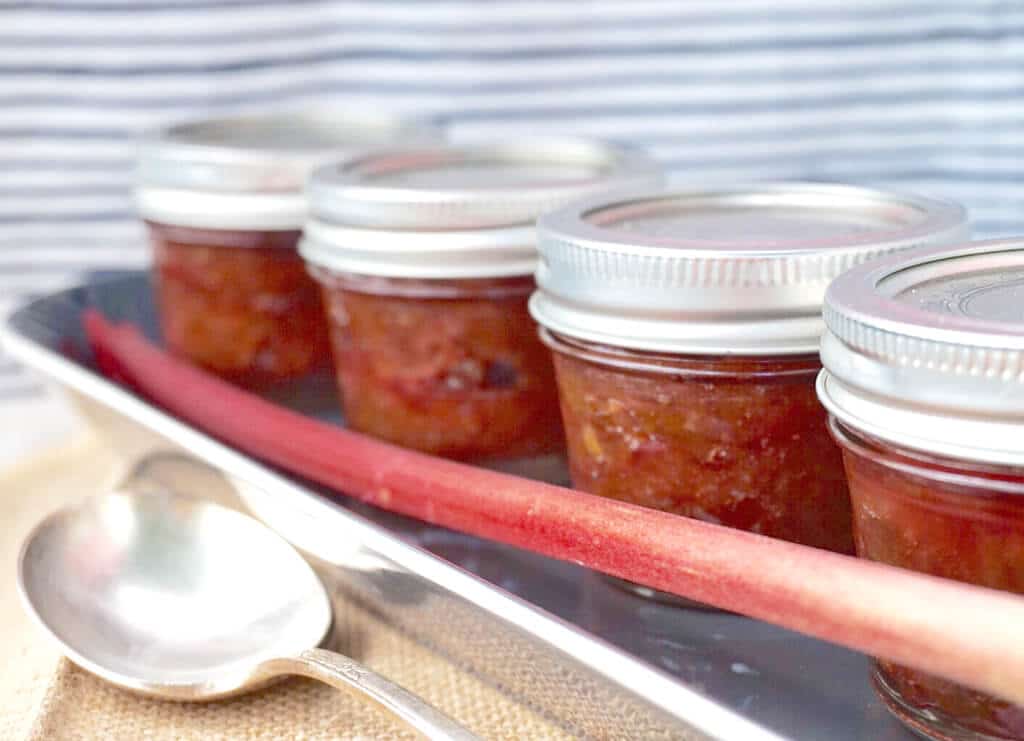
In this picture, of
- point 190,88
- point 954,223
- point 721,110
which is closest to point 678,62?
point 721,110

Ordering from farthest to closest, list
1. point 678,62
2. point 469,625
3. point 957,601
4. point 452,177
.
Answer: point 678,62 < point 452,177 < point 469,625 < point 957,601

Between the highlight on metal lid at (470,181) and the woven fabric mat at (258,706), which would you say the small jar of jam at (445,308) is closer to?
the highlight on metal lid at (470,181)

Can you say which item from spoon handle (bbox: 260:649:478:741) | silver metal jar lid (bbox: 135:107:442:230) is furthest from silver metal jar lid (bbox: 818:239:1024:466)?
silver metal jar lid (bbox: 135:107:442:230)

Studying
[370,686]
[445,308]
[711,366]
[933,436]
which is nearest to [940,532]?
[933,436]

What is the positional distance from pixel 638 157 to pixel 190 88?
1.96ft

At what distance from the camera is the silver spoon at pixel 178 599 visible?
63cm

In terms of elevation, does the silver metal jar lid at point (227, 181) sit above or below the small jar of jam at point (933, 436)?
above

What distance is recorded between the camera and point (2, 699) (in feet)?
2.13

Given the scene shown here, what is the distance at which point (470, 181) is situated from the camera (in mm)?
857

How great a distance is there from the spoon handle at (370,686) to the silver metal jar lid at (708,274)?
0.19m

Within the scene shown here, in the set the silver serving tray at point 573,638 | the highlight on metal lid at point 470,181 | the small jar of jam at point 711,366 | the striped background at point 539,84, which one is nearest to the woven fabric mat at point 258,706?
the silver serving tray at point 573,638

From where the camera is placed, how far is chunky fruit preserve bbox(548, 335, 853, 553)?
613 mm

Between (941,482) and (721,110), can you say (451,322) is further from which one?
(721,110)

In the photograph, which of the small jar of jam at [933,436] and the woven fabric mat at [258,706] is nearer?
the small jar of jam at [933,436]
